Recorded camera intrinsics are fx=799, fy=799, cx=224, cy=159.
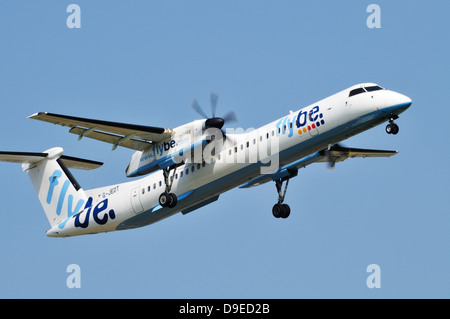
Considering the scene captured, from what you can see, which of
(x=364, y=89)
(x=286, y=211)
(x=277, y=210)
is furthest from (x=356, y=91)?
(x=277, y=210)

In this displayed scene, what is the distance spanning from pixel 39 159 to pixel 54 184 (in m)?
0.92

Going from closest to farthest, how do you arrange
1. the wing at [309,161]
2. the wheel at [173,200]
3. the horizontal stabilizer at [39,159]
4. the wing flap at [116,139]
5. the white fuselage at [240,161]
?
1. the white fuselage at [240,161]
2. the wing flap at [116,139]
3. the wheel at [173,200]
4. the wing at [309,161]
5. the horizontal stabilizer at [39,159]

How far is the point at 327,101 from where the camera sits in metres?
20.0

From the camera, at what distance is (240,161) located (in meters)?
20.8

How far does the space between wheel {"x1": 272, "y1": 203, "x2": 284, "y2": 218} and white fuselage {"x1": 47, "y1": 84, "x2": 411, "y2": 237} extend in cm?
187

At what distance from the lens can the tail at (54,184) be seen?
935 inches

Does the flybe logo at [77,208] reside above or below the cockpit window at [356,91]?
below

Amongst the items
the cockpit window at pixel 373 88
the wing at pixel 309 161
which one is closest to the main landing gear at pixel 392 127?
the cockpit window at pixel 373 88

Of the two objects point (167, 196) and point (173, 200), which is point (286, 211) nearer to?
point (173, 200)

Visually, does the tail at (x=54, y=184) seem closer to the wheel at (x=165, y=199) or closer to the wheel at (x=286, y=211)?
the wheel at (x=165, y=199)

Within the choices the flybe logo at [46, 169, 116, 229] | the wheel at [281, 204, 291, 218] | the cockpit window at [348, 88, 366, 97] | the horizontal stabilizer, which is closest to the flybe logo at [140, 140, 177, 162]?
the flybe logo at [46, 169, 116, 229]

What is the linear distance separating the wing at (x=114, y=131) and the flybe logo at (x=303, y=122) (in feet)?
11.0

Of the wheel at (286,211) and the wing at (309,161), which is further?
the wheel at (286,211)
